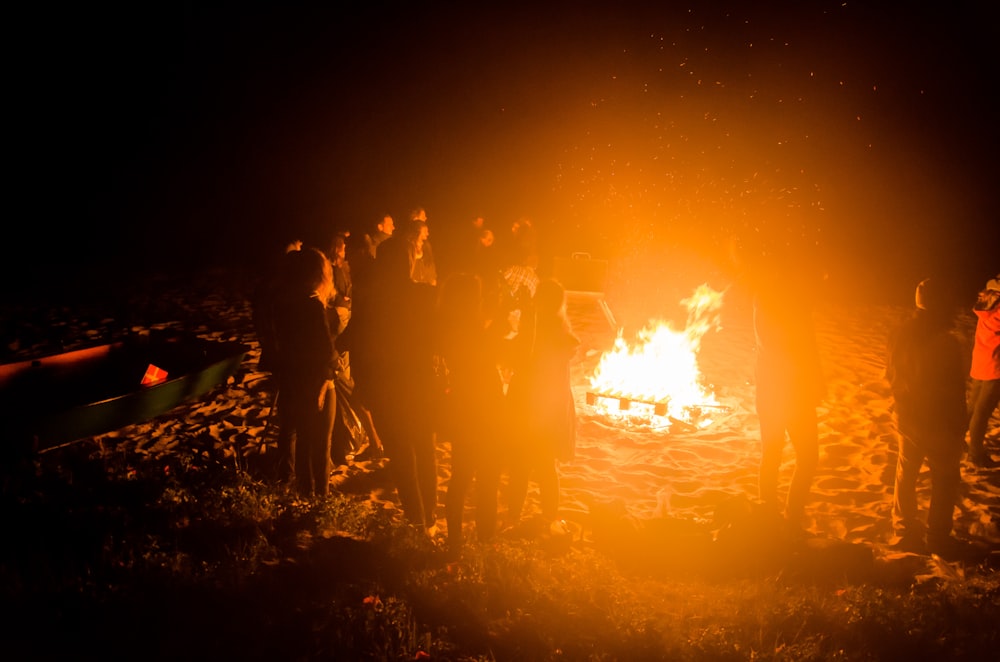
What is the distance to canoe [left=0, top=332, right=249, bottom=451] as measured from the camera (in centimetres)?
679

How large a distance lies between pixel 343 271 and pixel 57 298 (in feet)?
42.1

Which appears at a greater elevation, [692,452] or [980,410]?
[980,410]

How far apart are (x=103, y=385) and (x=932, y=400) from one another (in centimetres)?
1001

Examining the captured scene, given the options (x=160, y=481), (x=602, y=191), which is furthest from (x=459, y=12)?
(x=160, y=481)

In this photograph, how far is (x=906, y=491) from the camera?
5273mm

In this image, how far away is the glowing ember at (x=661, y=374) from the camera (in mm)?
8453

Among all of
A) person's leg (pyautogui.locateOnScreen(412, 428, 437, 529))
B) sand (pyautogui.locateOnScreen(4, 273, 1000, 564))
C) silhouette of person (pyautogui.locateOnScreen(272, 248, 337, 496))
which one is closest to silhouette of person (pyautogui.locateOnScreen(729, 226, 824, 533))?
sand (pyautogui.locateOnScreen(4, 273, 1000, 564))

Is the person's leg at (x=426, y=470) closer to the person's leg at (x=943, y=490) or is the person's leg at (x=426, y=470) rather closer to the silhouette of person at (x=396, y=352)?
the silhouette of person at (x=396, y=352)

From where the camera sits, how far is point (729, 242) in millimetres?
5484

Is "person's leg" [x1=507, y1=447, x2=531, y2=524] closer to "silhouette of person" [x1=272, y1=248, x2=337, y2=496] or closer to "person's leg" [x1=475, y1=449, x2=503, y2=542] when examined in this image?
"person's leg" [x1=475, y1=449, x2=503, y2=542]

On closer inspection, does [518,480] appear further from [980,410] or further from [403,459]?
[980,410]

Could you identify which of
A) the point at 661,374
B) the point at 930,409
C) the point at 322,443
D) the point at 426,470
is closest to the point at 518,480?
the point at 426,470

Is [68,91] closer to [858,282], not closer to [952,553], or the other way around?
[858,282]

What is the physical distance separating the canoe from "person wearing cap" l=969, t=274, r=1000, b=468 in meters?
9.43
